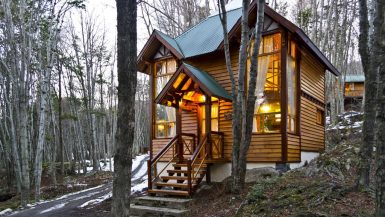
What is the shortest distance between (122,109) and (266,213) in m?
3.89

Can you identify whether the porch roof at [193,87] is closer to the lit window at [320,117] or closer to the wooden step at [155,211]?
the wooden step at [155,211]

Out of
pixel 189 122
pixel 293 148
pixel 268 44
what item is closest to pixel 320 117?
pixel 293 148

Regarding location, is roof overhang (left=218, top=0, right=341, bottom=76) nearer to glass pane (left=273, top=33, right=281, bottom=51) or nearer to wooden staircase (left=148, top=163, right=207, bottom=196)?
glass pane (left=273, top=33, right=281, bottom=51)

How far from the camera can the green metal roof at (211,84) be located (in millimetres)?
10500

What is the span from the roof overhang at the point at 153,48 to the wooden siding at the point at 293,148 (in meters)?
4.98

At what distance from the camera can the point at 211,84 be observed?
10984 millimetres

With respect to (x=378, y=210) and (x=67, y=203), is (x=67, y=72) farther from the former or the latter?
(x=378, y=210)

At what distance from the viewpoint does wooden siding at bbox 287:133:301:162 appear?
10719mm

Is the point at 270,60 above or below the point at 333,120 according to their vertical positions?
above

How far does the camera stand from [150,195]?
10312mm

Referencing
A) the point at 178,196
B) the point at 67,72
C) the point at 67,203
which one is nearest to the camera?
the point at 178,196

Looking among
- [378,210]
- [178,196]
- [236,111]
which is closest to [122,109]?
[378,210]

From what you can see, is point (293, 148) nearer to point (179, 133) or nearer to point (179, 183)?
point (179, 133)

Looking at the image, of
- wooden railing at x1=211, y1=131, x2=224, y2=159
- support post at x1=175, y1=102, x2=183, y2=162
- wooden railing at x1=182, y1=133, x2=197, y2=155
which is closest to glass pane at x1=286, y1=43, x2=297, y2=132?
wooden railing at x1=211, y1=131, x2=224, y2=159
